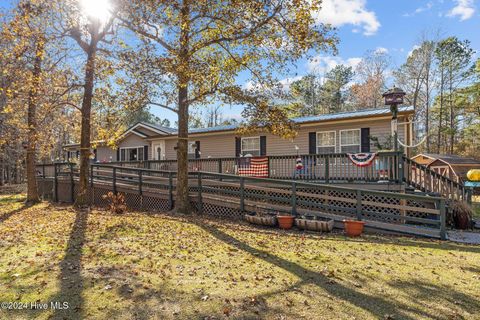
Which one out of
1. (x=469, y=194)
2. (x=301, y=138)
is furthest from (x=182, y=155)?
(x=469, y=194)

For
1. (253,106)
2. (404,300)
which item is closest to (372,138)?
(253,106)

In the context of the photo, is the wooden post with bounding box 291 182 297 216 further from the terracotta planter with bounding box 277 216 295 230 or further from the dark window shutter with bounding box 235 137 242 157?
the dark window shutter with bounding box 235 137 242 157

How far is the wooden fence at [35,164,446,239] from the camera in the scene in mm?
8109

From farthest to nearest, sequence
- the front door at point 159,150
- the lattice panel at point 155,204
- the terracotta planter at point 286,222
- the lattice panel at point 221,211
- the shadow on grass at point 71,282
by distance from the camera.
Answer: the front door at point 159,150 < the lattice panel at point 155,204 < the lattice panel at point 221,211 < the terracotta planter at point 286,222 < the shadow on grass at point 71,282

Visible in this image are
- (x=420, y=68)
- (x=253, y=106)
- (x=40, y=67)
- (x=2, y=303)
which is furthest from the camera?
(x=420, y=68)

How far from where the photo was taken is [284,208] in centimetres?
920

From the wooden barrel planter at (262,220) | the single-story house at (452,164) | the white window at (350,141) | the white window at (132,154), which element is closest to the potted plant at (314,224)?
the wooden barrel planter at (262,220)

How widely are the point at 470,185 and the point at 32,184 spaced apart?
17.0 m

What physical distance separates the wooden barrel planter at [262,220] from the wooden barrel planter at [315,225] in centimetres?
68

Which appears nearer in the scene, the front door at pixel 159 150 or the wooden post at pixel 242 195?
the wooden post at pixel 242 195

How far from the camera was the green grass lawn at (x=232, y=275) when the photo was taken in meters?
3.64

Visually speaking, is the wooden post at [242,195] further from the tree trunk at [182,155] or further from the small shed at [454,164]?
the small shed at [454,164]

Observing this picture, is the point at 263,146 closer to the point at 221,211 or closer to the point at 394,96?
the point at 221,211

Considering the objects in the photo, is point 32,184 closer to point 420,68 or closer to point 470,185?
point 470,185
